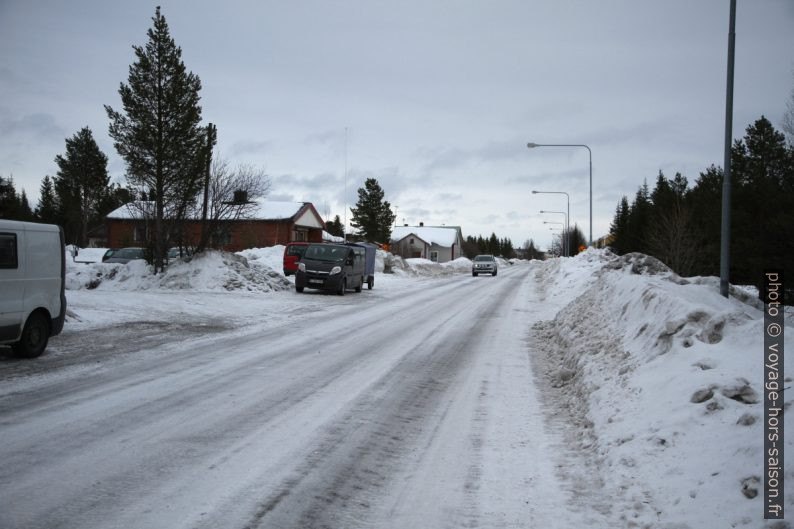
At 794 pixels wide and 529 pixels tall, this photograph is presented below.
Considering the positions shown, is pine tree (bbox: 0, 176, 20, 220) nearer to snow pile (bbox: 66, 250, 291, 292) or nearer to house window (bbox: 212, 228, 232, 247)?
snow pile (bbox: 66, 250, 291, 292)

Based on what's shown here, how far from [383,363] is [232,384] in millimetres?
2469

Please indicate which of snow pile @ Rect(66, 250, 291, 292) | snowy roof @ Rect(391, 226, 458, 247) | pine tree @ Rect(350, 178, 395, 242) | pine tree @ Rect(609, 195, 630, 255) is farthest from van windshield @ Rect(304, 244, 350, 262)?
snowy roof @ Rect(391, 226, 458, 247)

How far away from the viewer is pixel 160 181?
900 inches


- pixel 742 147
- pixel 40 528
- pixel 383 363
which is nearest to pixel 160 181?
pixel 383 363

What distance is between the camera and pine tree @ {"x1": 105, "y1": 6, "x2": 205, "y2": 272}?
888 inches

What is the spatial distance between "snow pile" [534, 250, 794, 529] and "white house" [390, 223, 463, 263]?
315 ft

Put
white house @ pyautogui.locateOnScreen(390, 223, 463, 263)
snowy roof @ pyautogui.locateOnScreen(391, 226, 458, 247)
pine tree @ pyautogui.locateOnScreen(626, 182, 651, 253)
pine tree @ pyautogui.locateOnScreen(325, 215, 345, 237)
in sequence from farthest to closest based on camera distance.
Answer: snowy roof @ pyautogui.locateOnScreen(391, 226, 458, 247) → white house @ pyautogui.locateOnScreen(390, 223, 463, 263) → pine tree @ pyautogui.locateOnScreen(325, 215, 345, 237) → pine tree @ pyautogui.locateOnScreen(626, 182, 651, 253)

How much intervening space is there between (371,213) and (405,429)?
203 ft

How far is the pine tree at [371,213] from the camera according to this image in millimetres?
66562

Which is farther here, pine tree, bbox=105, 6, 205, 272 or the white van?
pine tree, bbox=105, 6, 205, 272

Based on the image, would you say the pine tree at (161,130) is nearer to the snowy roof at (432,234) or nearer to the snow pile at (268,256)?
the snow pile at (268,256)

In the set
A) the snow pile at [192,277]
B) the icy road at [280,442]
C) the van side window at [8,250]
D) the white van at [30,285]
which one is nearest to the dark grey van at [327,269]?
the snow pile at [192,277]

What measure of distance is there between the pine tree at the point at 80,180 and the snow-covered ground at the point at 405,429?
5743 cm

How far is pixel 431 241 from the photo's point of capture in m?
113
